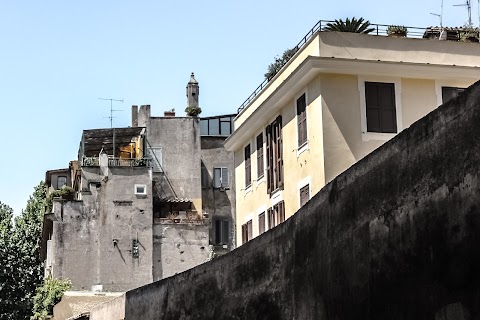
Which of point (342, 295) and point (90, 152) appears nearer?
point (342, 295)

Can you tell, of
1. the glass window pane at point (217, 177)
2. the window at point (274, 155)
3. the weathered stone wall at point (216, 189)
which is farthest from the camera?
the glass window pane at point (217, 177)

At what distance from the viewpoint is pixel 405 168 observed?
6.56 meters

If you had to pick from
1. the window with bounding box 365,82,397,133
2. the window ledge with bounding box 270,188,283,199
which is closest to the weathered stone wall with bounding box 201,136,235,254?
the window ledge with bounding box 270,188,283,199

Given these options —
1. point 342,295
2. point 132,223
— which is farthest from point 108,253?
point 342,295

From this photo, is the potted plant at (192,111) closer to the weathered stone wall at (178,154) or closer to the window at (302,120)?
the weathered stone wall at (178,154)

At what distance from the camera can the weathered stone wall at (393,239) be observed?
5641 millimetres

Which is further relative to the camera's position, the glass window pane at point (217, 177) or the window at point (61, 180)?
the window at point (61, 180)

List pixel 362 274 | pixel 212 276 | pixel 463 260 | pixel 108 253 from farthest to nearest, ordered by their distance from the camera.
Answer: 1. pixel 108 253
2. pixel 212 276
3. pixel 362 274
4. pixel 463 260

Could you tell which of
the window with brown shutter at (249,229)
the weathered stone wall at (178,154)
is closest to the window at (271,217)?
the window with brown shutter at (249,229)

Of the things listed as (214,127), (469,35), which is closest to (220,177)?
(214,127)

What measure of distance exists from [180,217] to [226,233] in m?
3.22

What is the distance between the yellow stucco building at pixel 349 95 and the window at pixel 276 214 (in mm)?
81

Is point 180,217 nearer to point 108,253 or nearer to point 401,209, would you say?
point 108,253

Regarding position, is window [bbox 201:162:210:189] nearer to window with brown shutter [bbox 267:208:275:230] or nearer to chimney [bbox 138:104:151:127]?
chimney [bbox 138:104:151:127]
